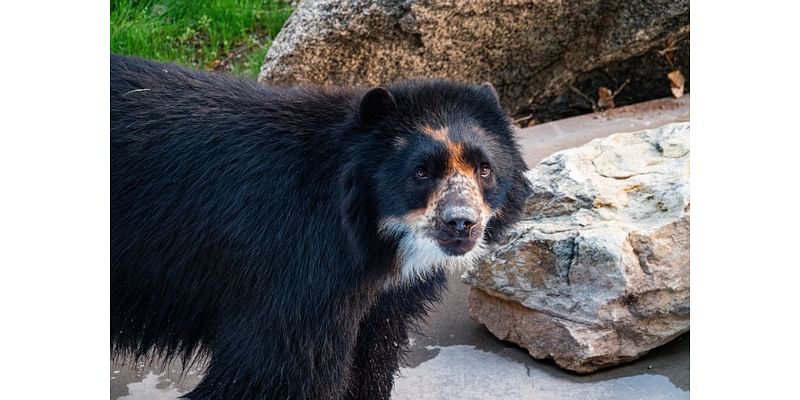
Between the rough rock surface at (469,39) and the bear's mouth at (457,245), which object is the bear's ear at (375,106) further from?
the rough rock surface at (469,39)

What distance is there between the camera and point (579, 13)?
777 centimetres

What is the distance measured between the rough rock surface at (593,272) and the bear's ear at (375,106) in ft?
5.01

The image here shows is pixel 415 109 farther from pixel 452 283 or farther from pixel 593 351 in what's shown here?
pixel 452 283

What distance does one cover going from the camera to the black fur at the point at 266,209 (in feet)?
14.0

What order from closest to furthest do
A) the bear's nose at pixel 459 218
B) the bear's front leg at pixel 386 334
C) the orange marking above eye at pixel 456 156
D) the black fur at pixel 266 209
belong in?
the bear's nose at pixel 459 218 < the orange marking above eye at pixel 456 156 < the black fur at pixel 266 209 < the bear's front leg at pixel 386 334

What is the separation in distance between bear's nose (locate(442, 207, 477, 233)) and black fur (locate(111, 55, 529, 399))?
0.62ft

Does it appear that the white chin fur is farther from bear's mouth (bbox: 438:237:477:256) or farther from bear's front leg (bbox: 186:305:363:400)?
bear's front leg (bbox: 186:305:363:400)

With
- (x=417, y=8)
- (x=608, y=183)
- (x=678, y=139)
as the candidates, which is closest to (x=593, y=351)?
(x=608, y=183)

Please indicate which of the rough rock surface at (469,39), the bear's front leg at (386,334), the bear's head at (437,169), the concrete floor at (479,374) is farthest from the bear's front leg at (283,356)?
the rough rock surface at (469,39)

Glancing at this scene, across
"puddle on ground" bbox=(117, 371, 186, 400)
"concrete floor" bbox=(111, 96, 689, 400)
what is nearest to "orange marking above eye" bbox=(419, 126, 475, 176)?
"concrete floor" bbox=(111, 96, 689, 400)

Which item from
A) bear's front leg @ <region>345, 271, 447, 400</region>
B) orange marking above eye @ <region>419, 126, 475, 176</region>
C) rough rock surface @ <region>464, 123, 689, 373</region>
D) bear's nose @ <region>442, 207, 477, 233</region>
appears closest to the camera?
bear's nose @ <region>442, 207, 477, 233</region>

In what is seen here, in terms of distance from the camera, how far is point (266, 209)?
14.2 ft

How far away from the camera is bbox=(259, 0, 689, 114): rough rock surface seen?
7.30 m

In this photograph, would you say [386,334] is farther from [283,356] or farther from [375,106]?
[375,106]
